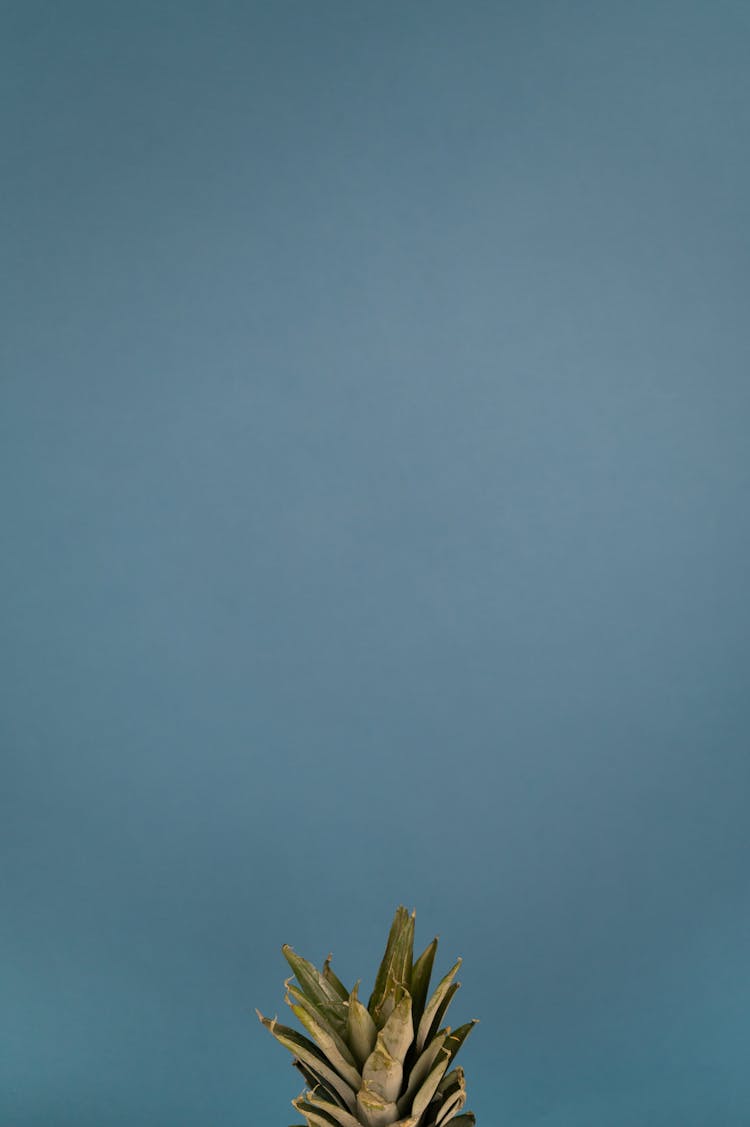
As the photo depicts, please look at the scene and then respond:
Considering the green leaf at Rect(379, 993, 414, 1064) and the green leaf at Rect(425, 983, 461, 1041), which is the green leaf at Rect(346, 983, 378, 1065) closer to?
the green leaf at Rect(379, 993, 414, 1064)

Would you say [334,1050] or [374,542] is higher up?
[374,542]

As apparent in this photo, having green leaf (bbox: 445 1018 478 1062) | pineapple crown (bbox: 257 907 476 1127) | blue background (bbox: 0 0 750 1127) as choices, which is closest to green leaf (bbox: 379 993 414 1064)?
pineapple crown (bbox: 257 907 476 1127)

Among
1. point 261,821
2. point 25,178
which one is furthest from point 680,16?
point 261,821

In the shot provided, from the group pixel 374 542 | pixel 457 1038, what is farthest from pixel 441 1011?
pixel 374 542

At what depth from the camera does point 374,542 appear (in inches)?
116

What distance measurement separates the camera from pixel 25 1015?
286cm

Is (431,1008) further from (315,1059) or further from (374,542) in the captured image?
(374,542)

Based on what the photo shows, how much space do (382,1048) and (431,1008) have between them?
12cm

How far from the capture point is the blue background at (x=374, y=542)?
2.86m

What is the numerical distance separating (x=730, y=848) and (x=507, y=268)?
1.68 metres

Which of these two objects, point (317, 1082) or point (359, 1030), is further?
point (317, 1082)

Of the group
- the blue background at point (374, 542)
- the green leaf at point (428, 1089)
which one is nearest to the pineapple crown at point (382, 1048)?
the green leaf at point (428, 1089)

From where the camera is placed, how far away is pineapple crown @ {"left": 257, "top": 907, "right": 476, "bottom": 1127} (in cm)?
184

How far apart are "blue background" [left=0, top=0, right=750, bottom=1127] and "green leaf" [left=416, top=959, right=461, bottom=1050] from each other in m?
1.00
